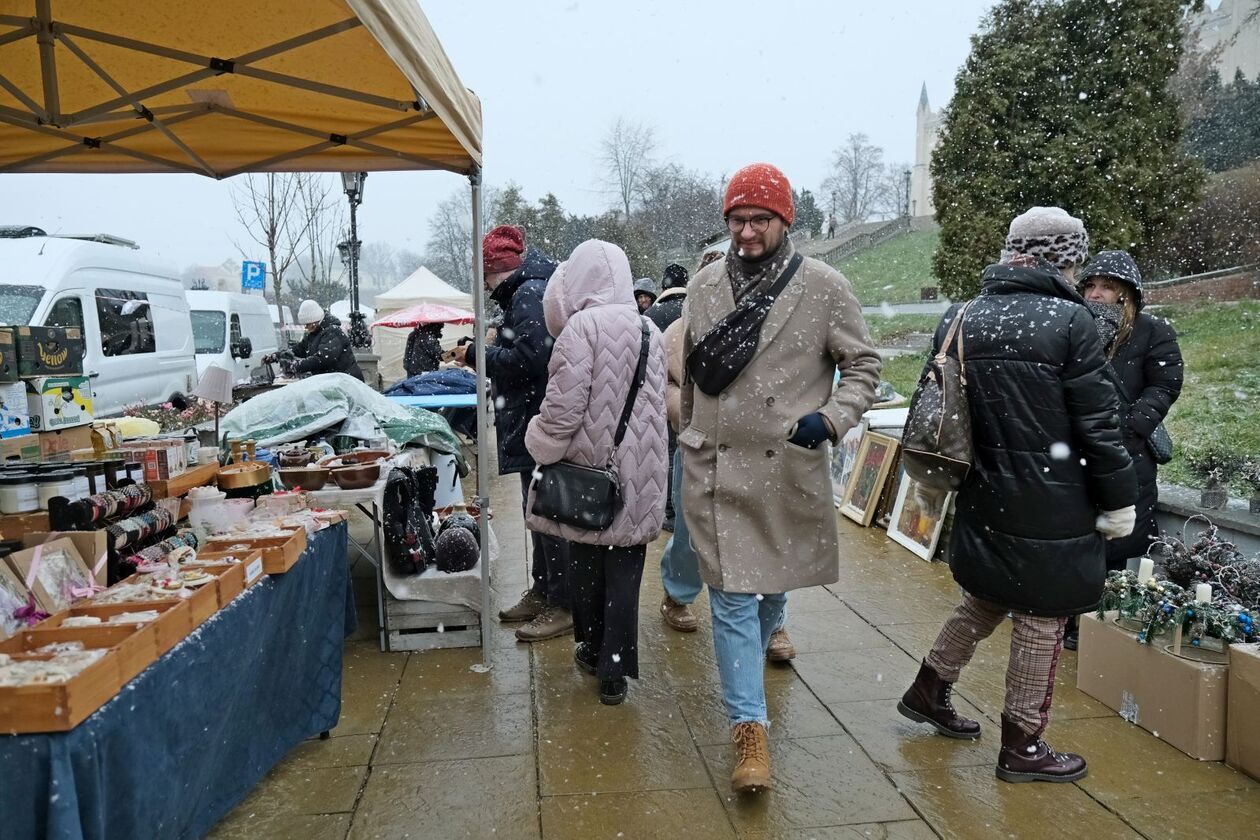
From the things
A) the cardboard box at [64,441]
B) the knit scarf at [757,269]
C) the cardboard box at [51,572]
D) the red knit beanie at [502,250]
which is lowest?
the cardboard box at [51,572]

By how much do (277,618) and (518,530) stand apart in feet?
12.0

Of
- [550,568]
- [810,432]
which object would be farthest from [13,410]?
[810,432]

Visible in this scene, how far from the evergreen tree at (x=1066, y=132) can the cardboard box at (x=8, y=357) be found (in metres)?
13.8

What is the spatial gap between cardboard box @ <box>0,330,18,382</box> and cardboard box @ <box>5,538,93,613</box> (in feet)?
3.20

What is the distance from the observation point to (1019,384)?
260 cm

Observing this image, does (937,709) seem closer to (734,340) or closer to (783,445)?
(783,445)

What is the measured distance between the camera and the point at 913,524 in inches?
220

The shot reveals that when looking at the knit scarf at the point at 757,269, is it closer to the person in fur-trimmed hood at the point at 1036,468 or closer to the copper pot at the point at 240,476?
the person in fur-trimmed hood at the point at 1036,468

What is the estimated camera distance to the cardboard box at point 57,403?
10.6 ft

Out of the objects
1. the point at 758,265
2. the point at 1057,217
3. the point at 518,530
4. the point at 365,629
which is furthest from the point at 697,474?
the point at 518,530

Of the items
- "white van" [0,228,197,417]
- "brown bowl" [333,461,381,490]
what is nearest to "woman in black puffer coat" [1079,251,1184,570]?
"brown bowl" [333,461,381,490]

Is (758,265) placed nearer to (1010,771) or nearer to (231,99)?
(1010,771)

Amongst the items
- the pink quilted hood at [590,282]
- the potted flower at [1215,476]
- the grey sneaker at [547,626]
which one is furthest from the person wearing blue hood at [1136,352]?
the grey sneaker at [547,626]

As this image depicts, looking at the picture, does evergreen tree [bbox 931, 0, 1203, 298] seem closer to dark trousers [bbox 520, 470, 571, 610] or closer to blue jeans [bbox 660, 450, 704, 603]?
blue jeans [bbox 660, 450, 704, 603]
